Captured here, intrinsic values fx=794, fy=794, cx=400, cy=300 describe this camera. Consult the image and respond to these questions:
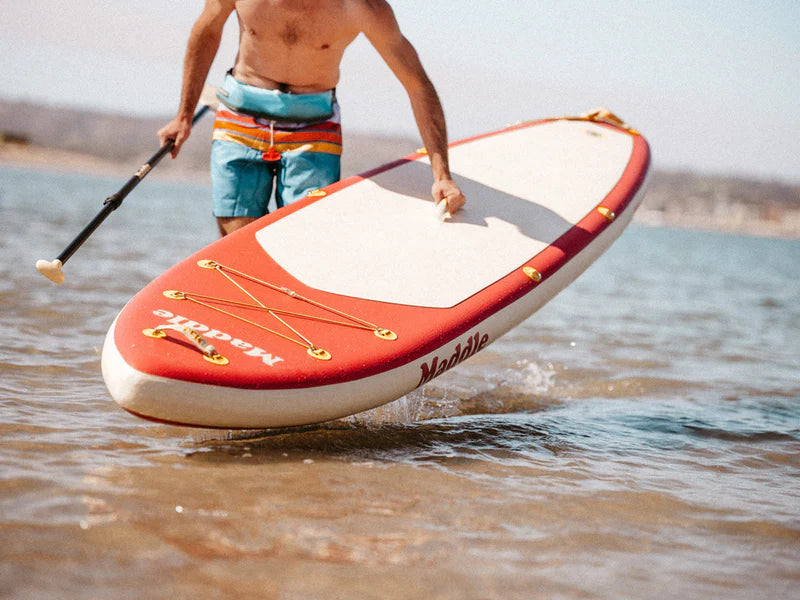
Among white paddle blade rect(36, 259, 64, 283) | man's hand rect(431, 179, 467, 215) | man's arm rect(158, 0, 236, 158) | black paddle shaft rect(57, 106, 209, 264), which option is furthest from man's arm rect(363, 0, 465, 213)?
white paddle blade rect(36, 259, 64, 283)

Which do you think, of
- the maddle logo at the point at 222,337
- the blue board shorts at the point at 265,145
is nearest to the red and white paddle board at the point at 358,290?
the maddle logo at the point at 222,337

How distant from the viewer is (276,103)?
361 centimetres

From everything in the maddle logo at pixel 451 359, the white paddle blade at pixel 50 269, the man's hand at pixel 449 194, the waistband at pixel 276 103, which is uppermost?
the waistband at pixel 276 103

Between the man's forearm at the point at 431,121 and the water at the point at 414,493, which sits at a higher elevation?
the man's forearm at the point at 431,121

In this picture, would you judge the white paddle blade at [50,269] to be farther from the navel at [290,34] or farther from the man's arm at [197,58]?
the navel at [290,34]

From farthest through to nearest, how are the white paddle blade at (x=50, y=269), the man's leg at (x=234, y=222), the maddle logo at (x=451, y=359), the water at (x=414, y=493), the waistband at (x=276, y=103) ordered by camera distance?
the man's leg at (x=234, y=222) < the waistband at (x=276, y=103) < the maddle logo at (x=451, y=359) < the white paddle blade at (x=50, y=269) < the water at (x=414, y=493)

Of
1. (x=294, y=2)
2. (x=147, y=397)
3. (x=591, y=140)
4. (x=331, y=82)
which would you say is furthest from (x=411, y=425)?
(x=591, y=140)

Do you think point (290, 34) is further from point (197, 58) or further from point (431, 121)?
point (431, 121)

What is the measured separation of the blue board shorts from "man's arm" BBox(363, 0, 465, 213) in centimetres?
36

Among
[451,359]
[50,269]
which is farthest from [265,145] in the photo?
[451,359]

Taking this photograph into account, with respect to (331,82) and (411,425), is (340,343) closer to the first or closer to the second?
(411,425)

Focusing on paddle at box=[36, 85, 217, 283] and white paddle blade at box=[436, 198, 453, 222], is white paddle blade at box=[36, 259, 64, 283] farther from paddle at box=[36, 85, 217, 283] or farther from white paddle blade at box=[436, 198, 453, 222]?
white paddle blade at box=[436, 198, 453, 222]

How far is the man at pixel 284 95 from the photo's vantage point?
11.5 feet

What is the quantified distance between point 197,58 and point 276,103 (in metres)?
0.43
